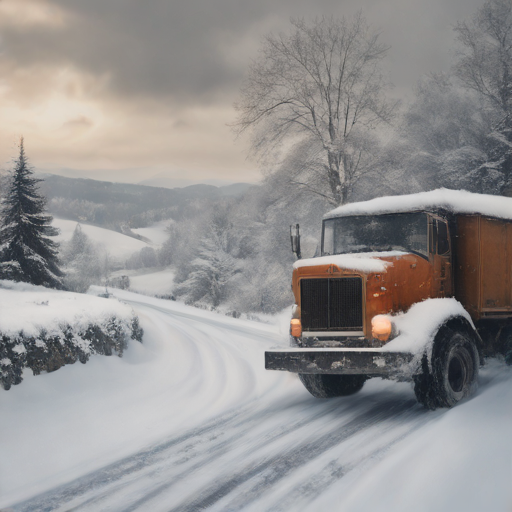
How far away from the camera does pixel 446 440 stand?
5.09 m

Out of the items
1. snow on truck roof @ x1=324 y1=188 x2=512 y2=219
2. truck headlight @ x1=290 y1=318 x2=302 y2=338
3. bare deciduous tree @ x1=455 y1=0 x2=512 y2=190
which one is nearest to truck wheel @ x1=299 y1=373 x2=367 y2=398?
truck headlight @ x1=290 y1=318 x2=302 y2=338

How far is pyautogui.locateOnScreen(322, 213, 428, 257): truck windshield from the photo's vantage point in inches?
285

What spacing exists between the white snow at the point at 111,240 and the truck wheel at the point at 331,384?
112m

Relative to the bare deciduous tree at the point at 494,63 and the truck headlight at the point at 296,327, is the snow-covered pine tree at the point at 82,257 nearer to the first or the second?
the bare deciduous tree at the point at 494,63

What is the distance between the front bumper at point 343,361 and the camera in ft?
19.8

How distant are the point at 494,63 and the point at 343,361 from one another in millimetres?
21795

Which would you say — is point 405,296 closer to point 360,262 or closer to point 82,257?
point 360,262

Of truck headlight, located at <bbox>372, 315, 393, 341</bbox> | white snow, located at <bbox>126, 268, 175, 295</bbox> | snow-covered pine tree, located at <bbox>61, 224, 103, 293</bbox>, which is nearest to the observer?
truck headlight, located at <bbox>372, 315, 393, 341</bbox>

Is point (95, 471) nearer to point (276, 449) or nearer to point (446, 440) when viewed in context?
point (276, 449)

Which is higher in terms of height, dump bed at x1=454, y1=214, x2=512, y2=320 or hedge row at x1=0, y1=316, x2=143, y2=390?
dump bed at x1=454, y1=214, x2=512, y2=320

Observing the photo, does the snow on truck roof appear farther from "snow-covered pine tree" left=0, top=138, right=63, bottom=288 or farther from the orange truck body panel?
"snow-covered pine tree" left=0, top=138, right=63, bottom=288

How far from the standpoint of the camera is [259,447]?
559cm

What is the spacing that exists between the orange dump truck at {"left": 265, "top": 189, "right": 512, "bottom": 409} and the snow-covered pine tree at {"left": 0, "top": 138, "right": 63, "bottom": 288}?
2037 centimetres

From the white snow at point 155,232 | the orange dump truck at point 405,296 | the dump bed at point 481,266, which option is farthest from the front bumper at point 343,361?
the white snow at point 155,232
